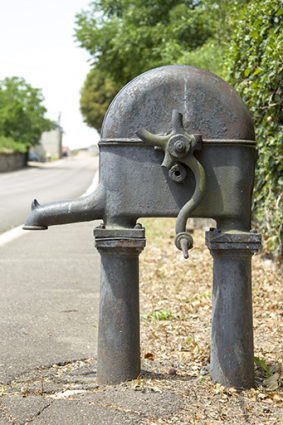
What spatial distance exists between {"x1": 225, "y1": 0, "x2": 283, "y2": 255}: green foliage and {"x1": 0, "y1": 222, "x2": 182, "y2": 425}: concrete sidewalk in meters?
2.08

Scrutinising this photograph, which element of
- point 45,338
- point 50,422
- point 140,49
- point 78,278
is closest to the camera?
point 50,422

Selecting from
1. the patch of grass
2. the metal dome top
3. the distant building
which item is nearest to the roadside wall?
the distant building

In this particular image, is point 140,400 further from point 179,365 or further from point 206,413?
point 179,365

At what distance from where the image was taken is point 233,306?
2.94 metres

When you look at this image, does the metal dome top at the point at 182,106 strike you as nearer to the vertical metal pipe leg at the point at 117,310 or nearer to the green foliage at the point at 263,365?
the vertical metal pipe leg at the point at 117,310

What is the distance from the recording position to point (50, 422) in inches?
101

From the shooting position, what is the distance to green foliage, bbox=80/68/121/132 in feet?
120

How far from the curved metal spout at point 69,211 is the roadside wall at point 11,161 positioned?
40.9 m

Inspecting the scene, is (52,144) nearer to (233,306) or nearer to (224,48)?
(224,48)


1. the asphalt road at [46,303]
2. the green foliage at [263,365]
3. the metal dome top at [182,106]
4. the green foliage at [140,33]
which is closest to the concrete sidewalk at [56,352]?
the asphalt road at [46,303]

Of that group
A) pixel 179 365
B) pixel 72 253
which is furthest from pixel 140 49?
pixel 179 365

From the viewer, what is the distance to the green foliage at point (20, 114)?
156 ft

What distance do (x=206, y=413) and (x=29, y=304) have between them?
9.00 feet

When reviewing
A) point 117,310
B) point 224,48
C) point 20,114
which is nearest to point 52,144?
point 20,114
